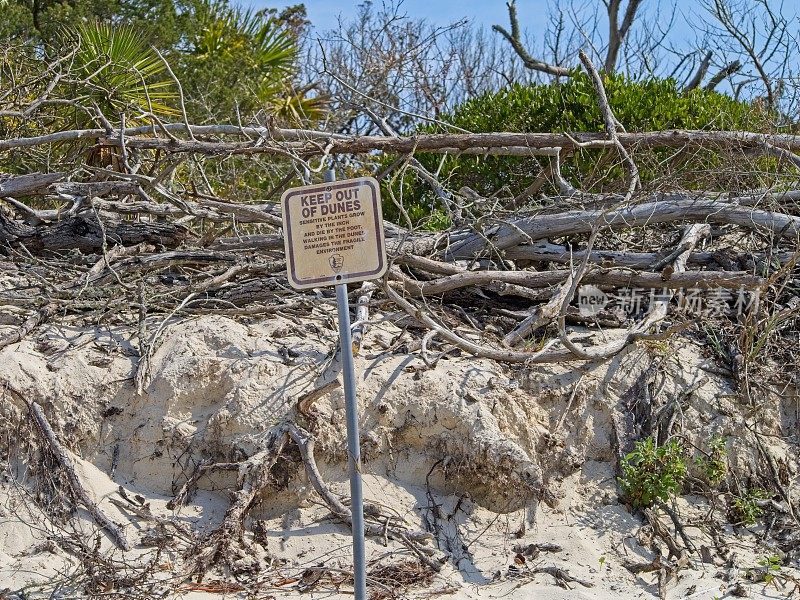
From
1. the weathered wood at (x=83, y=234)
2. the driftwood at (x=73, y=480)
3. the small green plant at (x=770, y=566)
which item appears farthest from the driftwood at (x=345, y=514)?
the weathered wood at (x=83, y=234)

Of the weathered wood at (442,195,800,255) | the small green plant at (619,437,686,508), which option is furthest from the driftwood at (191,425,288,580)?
the weathered wood at (442,195,800,255)

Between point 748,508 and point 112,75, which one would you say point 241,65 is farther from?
point 748,508

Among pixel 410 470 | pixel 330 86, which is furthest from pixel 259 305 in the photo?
pixel 330 86

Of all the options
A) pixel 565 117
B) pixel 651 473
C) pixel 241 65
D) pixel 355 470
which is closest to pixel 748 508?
pixel 651 473

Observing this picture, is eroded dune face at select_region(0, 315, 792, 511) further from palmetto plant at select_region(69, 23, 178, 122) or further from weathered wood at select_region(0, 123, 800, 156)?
palmetto plant at select_region(69, 23, 178, 122)

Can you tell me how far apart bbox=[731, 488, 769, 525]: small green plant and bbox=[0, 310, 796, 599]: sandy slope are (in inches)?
3.0

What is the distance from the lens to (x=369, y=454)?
186 inches

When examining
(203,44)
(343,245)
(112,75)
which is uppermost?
(203,44)

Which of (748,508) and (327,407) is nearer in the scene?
(327,407)

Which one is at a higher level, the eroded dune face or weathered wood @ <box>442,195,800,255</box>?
weathered wood @ <box>442,195,800,255</box>

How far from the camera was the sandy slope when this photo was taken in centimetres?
438

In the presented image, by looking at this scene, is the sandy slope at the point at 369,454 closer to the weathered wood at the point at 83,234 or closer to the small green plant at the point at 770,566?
the small green plant at the point at 770,566

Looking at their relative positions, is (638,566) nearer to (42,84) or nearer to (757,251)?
(757,251)

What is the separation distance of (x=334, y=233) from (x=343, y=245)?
5 cm
